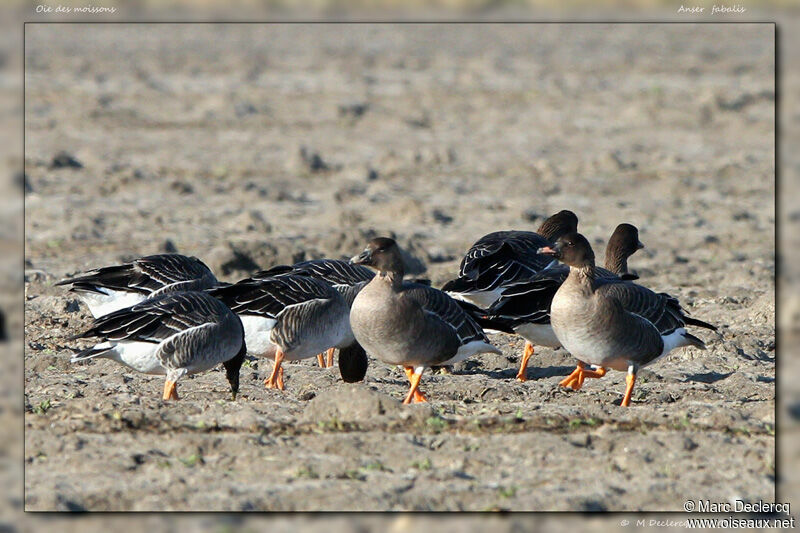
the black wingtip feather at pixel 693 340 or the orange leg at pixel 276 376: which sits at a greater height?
the black wingtip feather at pixel 693 340

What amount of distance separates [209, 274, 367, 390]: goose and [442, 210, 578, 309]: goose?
158 cm

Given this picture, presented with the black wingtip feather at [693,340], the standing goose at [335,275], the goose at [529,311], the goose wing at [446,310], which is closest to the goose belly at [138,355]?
the goose wing at [446,310]

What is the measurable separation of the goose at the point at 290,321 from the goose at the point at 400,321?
2.10 feet

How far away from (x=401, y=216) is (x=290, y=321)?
694 centimetres

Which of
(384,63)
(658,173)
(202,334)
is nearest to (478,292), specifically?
(202,334)

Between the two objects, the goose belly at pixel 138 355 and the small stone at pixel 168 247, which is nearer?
the goose belly at pixel 138 355

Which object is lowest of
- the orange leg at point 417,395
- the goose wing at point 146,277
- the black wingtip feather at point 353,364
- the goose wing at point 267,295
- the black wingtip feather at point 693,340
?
the orange leg at point 417,395

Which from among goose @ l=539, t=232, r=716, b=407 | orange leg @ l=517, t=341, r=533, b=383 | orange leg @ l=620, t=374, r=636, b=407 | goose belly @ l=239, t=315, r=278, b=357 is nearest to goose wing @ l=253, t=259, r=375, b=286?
goose belly @ l=239, t=315, r=278, b=357

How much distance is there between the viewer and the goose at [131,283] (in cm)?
1130

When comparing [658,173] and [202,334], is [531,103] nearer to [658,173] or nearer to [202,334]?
[658,173]

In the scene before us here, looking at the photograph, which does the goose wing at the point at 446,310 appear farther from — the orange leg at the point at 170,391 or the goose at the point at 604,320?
the orange leg at the point at 170,391

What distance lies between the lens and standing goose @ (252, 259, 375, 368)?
38.0 feet

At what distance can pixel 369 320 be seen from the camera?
32.2 feet

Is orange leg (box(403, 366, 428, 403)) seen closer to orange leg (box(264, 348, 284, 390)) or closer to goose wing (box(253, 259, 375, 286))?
orange leg (box(264, 348, 284, 390))
